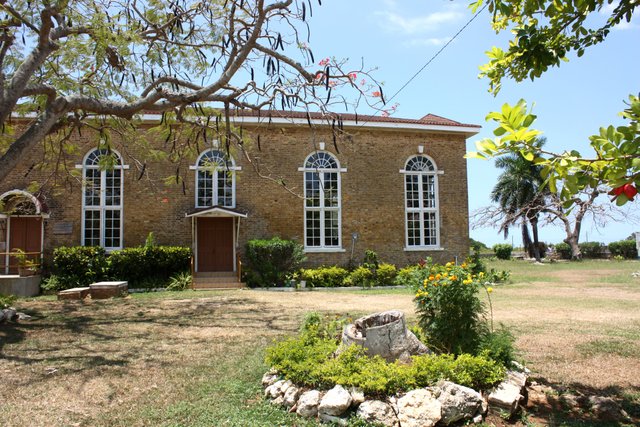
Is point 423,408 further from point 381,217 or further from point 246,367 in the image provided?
point 381,217

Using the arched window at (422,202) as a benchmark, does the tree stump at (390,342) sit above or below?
below

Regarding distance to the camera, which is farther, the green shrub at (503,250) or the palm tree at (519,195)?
the green shrub at (503,250)

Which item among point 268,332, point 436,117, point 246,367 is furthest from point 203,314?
point 436,117

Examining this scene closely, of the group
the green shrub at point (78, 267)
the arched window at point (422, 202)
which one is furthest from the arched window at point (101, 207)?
the arched window at point (422, 202)

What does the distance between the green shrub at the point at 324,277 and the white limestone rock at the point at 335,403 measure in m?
12.4

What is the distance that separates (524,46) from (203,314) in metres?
8.72

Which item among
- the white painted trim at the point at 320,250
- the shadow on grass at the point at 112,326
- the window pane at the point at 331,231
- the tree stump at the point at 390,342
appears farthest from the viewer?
the window pane at the point at 331,231

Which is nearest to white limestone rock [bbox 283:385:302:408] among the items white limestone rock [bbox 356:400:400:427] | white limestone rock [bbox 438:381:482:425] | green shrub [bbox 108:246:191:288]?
white limestone rock [bbox 356:400:400:427]

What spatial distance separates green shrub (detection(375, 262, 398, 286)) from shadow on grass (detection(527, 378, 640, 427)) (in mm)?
12204

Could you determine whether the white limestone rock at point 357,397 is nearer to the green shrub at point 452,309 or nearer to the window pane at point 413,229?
the green shrub at point 452,309

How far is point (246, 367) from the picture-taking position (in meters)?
6.48

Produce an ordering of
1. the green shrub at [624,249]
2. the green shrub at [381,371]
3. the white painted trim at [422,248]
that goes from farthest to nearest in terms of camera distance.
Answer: the green shrub at [624,249] < the white painted trim at [422,248] < the green shrub at [381,371]

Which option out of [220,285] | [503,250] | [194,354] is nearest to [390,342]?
[194,354]

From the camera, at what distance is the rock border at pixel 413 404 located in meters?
4.58
